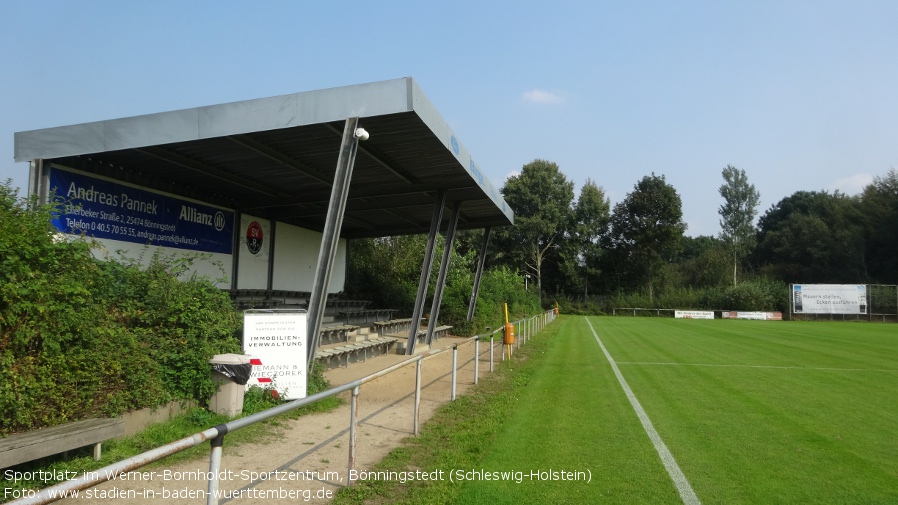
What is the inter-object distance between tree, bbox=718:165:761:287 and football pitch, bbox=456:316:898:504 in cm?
6913

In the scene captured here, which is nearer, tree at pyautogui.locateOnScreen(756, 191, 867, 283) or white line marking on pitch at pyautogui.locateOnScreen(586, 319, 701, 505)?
white line marking on pitch at pyautogui.locateOnScreen(586, 319, 701, 505)

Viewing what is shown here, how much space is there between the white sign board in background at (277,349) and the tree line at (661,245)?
4934cm

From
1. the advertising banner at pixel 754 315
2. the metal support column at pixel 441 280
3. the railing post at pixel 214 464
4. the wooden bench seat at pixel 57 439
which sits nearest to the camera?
the railing post at pixel 214 464

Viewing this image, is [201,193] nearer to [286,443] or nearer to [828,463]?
[286,443]

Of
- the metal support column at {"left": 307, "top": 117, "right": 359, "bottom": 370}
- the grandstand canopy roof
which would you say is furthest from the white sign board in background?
the grandstand canopy roof

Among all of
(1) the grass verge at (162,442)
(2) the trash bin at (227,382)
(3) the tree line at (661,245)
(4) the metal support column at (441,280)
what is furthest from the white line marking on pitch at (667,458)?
(3) the tree line at (661,245)

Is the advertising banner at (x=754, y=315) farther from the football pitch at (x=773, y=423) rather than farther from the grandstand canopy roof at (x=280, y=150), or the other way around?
the grandstand canopy roof at (x=280, y=150)

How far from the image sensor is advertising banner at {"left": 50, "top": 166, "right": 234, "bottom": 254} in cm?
1165

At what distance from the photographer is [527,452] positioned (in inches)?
259

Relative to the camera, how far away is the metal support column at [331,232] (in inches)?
402

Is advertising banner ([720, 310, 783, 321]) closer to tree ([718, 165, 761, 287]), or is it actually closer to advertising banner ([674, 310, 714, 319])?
advertising banner ([674, 310, 714, 319])

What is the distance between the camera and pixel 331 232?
1049cm

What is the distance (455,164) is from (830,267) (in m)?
70.6

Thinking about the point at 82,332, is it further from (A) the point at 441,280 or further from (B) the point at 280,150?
(A) the point at 441,280
